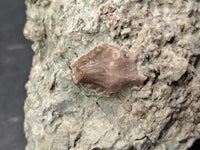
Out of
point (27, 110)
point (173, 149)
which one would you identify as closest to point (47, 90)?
point (27, 110)

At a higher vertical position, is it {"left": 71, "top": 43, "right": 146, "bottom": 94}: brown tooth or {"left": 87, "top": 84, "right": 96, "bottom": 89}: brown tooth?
{"left": 71, "top": 43, "right": 146, "bottom": 94}: brown tooth

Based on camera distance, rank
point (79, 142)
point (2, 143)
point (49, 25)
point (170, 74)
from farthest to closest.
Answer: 1. point (2, 143)
2. point (49, 25)
3. point (79, 142)
4. point (170, 74)

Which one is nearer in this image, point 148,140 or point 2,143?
point 148,140

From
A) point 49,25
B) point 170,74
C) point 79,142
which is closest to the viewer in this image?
point 170,74

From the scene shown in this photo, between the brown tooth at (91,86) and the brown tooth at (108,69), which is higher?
the brown tooth at (108,69)

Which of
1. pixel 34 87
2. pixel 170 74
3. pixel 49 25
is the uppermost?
pixel 49 25

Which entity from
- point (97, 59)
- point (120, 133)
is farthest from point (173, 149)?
point (97, 59)

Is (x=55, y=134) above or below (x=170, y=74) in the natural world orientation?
below

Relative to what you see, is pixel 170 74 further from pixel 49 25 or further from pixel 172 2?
pixel 49 25
